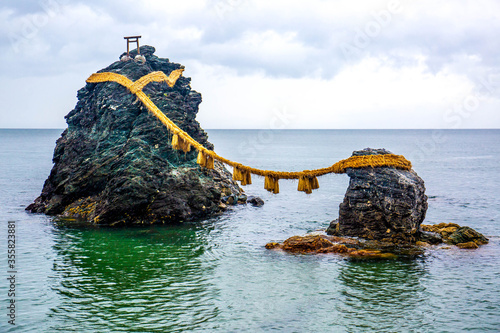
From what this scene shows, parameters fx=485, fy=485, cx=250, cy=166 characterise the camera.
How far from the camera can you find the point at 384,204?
19.0 metres

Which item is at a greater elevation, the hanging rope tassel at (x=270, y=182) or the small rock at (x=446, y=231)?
the hanging rope tassel at (x=270, y=182)

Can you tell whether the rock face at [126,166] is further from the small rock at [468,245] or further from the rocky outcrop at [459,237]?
the small rock at [468,245]

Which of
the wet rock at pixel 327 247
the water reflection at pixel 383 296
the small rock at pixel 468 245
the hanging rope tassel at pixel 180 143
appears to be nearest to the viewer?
the water reflection at pixel 383 296

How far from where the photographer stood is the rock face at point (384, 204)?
18.9 meters

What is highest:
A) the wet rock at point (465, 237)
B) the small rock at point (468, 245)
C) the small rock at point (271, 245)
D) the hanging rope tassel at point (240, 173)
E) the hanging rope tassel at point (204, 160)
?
the hanging rope tassel at point (204, 160)

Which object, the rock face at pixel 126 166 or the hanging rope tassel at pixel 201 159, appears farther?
the rock face at pixel 126 166

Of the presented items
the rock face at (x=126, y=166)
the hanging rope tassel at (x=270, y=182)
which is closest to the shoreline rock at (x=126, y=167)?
the rock face at (x=126, y=166)

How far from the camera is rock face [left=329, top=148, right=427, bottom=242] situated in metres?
18.9

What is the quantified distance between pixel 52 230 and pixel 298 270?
40.7ft

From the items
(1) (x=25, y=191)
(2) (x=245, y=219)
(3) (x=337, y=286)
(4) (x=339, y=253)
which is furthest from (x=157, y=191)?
(1) (x=25, y=191)

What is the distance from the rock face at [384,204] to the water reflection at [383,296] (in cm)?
199

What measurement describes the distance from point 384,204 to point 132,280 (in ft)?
32.4

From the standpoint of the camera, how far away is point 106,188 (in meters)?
23.8

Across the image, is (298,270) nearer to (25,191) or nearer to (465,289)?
(465,289)
